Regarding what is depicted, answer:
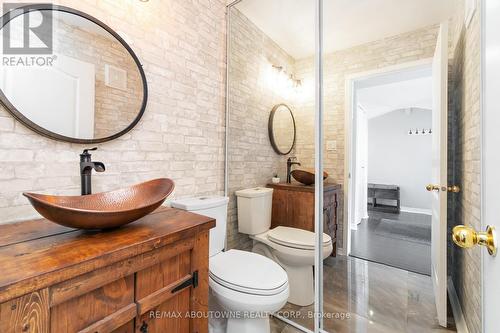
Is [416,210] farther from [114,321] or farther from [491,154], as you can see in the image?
[114,321]

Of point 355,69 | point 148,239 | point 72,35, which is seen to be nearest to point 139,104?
point 72,35

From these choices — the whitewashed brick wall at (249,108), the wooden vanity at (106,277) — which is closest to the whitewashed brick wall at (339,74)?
the whitewashed brick wall at (249,108)

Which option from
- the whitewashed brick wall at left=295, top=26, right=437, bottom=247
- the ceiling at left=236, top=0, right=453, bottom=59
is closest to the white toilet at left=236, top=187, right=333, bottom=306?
the whitewashed brick wall at left=295, top=26, right=437, bottom=247

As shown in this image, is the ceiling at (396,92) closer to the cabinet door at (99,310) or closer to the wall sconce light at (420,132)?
the wall sconce light at (420,132)

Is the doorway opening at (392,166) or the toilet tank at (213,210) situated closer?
the toilet tank at (213,210)

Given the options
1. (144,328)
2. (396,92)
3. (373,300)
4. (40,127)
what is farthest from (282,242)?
(40,127)

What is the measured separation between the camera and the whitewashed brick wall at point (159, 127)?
1.08m

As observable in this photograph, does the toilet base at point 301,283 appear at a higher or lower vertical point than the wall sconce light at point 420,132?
lower

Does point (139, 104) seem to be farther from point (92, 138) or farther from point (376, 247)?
point (376, 247)

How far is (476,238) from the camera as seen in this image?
547mm

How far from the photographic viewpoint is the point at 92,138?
127 cm

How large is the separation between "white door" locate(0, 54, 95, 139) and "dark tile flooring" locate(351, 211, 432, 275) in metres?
2.00

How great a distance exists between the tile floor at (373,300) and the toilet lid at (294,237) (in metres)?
0.21

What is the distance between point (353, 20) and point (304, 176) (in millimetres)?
1197
